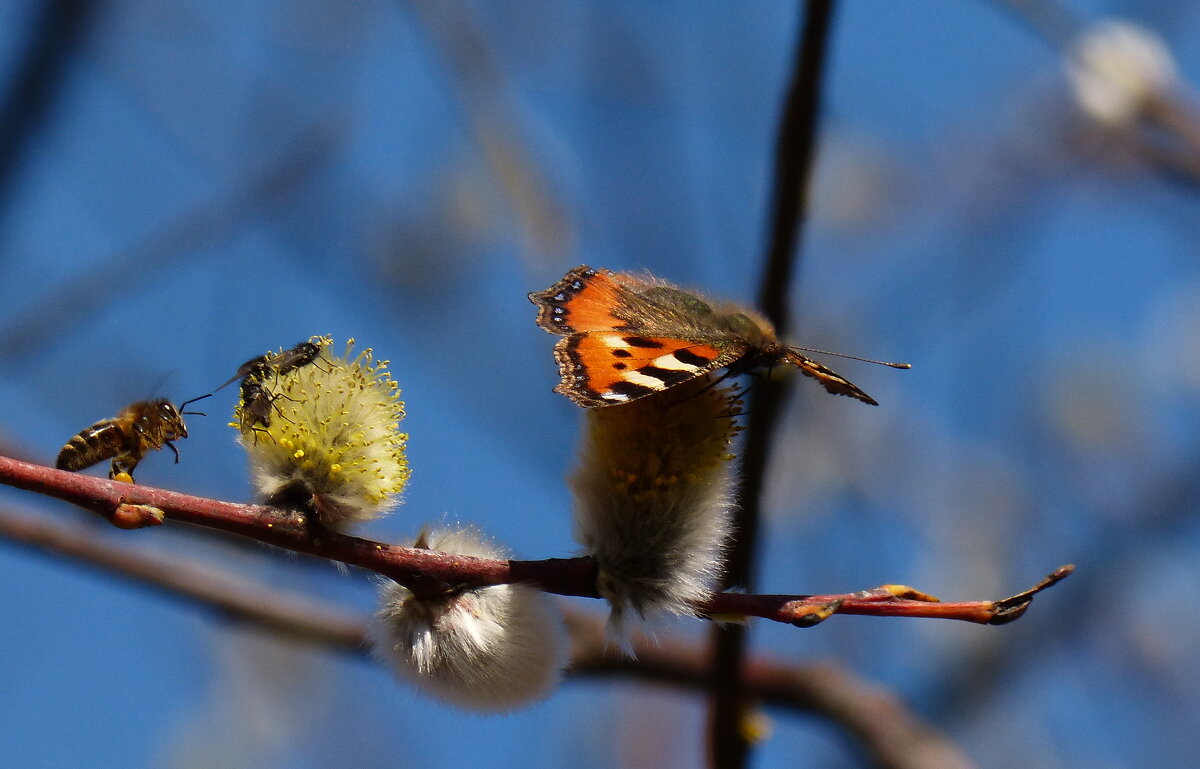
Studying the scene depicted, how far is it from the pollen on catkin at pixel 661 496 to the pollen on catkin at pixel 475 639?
96 mm

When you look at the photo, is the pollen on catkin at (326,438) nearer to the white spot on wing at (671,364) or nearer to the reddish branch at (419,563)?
the reddish branch at (419,563)

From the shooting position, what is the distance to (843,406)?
5.31 m

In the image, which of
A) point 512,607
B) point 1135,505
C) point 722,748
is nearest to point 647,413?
point 512,607

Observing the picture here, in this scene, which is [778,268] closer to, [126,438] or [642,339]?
[642,339]

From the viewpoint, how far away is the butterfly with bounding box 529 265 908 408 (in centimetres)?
121

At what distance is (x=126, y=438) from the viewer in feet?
4.18

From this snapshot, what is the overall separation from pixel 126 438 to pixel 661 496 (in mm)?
648

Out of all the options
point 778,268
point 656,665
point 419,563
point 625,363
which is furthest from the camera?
point 656,665

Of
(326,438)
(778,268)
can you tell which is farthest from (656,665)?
(326,438)

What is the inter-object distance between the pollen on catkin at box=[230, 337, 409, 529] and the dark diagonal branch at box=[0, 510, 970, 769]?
1246 millimetres

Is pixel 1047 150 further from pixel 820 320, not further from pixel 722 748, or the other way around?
pixel 722 748

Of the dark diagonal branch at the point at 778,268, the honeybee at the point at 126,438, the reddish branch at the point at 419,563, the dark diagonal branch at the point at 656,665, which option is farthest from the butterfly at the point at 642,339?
the dark diagonal branch at the point at 656,665

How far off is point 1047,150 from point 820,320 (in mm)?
1467

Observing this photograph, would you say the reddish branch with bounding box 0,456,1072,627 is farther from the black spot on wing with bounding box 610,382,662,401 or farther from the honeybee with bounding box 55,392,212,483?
the black spot on wing with bounding box 610,382,662,401
